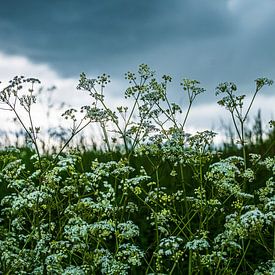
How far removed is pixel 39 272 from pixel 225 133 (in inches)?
283

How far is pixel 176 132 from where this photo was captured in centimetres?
662

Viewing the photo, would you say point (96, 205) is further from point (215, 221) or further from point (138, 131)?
point (215, 221)

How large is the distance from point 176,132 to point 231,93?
94cm

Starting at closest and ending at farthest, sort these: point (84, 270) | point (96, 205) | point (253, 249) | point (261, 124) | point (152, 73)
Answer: point (96, 205) → point (84, 270) → point (152, 73) → point (253, 249) → point (261, 124)

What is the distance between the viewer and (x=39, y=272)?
6160 millimetres

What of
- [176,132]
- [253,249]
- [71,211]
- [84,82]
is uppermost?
[84,82]

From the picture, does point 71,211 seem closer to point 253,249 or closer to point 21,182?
point 21,182

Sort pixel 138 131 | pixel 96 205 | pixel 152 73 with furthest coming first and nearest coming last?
1. pixel 152 73
2. pixel 138 131
3. pixel 96 205

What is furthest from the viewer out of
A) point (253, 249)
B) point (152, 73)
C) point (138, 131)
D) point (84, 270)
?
point (253, 249)

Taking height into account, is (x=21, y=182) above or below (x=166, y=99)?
below

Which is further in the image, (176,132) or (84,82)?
(84,82)

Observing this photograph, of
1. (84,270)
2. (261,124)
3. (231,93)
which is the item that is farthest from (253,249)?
(261,124)

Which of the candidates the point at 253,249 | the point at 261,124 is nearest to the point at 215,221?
the point at 253,249

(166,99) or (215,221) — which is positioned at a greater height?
(166,99)
